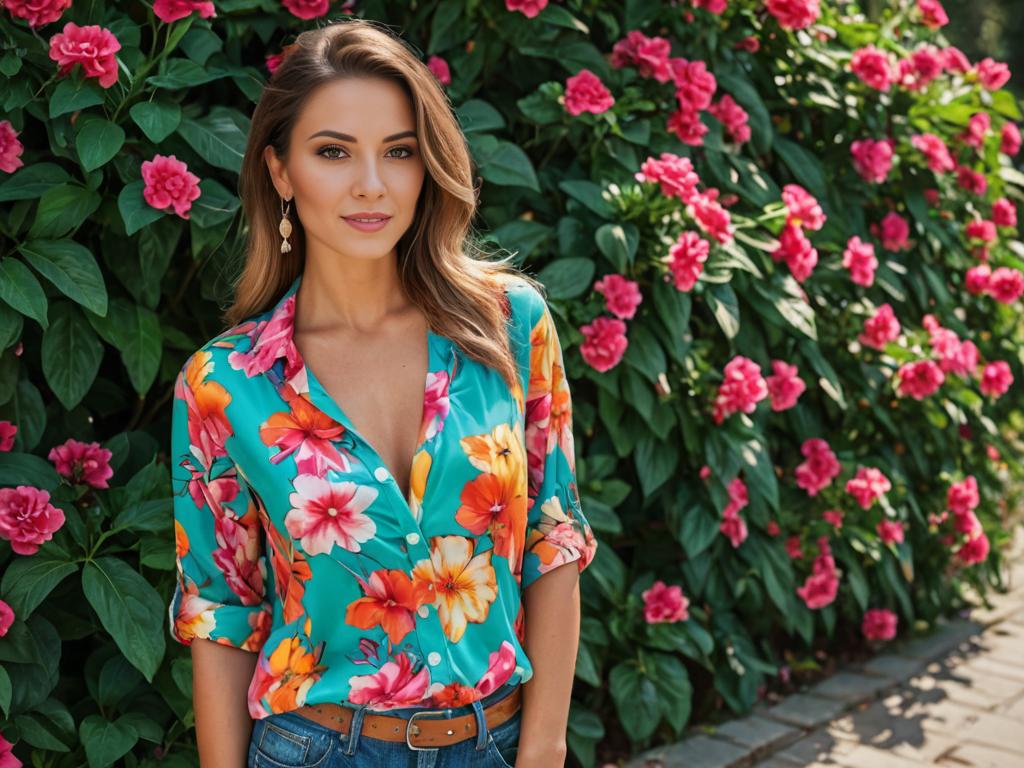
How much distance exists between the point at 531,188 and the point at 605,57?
561 millimetres

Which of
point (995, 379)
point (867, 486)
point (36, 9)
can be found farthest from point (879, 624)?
point (36, 9)

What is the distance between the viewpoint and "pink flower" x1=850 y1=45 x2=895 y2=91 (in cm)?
372

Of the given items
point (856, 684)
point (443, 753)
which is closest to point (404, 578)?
point (443, 753)

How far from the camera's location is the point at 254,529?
6.21ft

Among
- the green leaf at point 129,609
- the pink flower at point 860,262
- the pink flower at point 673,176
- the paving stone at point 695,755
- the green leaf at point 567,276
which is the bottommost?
the paving stone at point 695,755

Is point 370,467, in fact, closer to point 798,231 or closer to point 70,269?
point 70,269

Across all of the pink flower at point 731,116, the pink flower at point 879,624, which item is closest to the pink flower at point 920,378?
the pink flower at point 879,624

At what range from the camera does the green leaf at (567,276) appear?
3.04 m

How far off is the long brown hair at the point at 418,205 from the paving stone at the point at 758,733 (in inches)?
76.3

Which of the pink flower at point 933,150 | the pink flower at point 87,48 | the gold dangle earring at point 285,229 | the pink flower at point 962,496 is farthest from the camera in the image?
the pink flower at point 962,496

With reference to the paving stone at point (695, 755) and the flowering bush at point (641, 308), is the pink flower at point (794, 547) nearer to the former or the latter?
the flowering bush at point (641, 308)

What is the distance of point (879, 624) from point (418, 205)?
106 inches

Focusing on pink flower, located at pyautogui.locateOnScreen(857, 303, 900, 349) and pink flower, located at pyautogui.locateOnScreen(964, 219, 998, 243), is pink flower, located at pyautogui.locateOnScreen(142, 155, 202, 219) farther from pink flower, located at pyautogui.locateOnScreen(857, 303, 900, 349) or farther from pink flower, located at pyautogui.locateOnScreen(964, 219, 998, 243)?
pink flower, located at pyautogui.locateOnScreen(964, 219, 998, 243)

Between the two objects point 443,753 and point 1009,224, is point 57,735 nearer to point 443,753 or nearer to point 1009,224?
point 443,753
